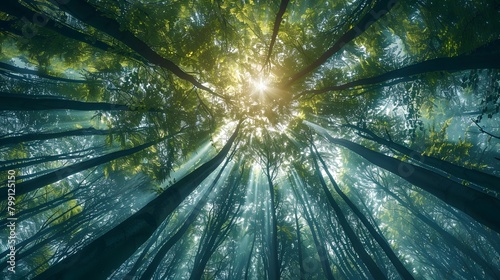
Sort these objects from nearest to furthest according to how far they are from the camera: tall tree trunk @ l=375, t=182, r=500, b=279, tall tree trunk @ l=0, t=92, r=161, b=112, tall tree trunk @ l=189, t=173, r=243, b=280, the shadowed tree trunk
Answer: tall tree trunk @ l=0, t=92, r=161, b=112 → the shadowed tree trunk → tall tree trunk @ l=189, t=173, r=243, b=280 → tall tree trunk @ l=375, t=182, r=500, b=279

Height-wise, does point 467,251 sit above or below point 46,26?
above

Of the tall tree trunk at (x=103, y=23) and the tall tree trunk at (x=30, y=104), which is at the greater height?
the tall tree trunk at (x=30, y=104)

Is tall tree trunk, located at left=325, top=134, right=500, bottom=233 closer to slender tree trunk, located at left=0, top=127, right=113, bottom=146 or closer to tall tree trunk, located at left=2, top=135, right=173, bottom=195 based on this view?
tall tree trunk, located at left=2, top=135, right=173, bottom=195

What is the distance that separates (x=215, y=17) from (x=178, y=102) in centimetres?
224

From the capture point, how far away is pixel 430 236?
15562mm

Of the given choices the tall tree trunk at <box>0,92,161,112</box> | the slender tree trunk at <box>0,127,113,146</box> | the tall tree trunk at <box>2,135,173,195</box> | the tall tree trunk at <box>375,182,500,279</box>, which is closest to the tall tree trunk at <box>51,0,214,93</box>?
the tall tree trunk at <box>0,92,161,112</box>

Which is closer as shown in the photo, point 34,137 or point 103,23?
point 103,23

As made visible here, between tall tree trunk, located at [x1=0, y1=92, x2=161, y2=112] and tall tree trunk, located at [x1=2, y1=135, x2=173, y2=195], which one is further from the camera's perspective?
tall tree trunk, located at [x1=2, y1=135, x2=173, y2=195]

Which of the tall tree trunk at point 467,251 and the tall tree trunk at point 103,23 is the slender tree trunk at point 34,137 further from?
the tall tree trunk at point 467,251

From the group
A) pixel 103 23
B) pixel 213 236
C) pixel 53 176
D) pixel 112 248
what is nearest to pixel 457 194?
pixel 112 248

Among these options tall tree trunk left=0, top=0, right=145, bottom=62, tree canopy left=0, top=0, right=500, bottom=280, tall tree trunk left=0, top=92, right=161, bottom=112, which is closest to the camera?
tree canopy left=0, top=0, right=500, bottom=280

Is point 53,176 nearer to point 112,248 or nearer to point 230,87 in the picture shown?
point 230,87

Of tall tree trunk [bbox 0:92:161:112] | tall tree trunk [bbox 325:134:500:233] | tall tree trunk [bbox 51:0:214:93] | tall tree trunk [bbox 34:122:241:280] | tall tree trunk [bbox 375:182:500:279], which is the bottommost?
tall tree trunk [bbox 34:122:241:280]

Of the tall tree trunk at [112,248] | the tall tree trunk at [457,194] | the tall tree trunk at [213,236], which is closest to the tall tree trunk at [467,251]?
the tall tree trunk at [457,194]
